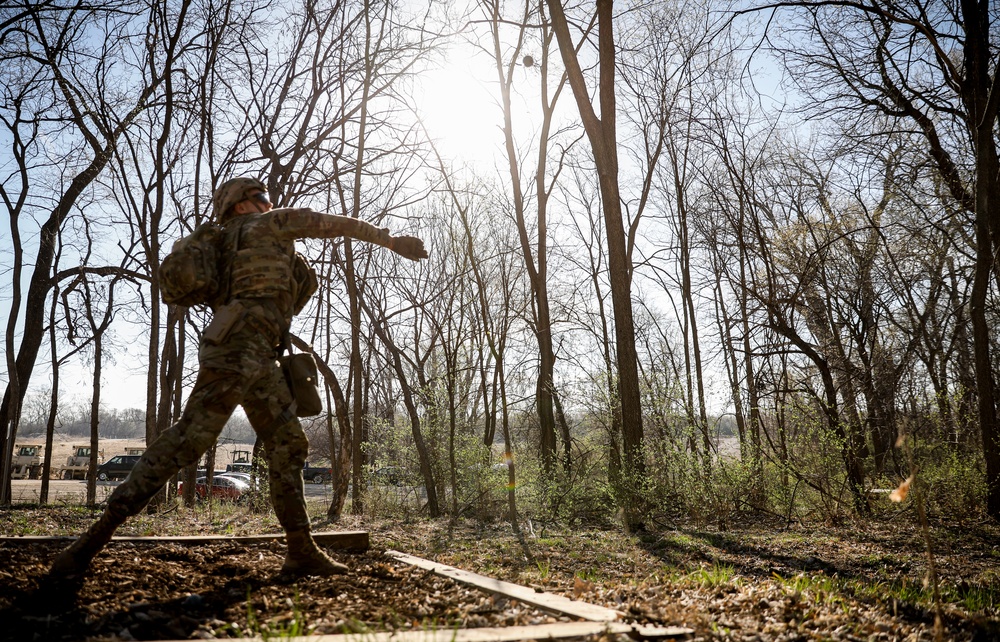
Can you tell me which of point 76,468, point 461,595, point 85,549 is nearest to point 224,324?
point 85,549

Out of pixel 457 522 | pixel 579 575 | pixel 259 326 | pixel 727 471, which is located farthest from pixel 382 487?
pixel 259 326

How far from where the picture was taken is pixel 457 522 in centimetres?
1016

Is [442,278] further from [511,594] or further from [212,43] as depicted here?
[511,594]

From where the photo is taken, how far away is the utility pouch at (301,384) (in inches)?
154

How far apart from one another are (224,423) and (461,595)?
155 centimetres

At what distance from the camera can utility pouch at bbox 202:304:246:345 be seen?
3.58 m

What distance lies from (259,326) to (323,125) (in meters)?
9.70

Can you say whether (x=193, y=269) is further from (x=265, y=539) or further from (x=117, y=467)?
(x=117, y=467)

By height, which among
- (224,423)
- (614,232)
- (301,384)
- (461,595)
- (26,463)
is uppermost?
(614,232)

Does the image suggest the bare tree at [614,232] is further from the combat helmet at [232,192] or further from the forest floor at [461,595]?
the combat helmet at [232,192]

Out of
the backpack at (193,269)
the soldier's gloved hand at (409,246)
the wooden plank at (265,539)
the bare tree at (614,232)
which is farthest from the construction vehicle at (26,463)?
the soldier's gloved hand at (409,246)

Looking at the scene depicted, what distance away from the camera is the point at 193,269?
12.3 ft

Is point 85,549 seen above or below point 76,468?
above

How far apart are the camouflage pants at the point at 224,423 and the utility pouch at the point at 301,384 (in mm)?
50
